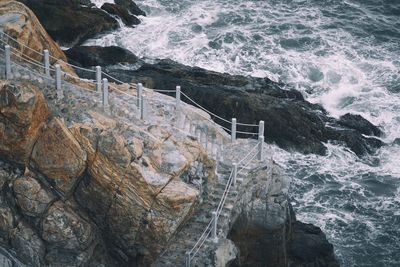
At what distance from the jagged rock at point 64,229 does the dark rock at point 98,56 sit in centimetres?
1737

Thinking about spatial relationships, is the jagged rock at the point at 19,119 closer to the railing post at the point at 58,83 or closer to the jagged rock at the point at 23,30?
the railing post at the point at 58,83

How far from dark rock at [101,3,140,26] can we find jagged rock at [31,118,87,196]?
26.0 meters

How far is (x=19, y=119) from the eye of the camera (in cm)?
1848

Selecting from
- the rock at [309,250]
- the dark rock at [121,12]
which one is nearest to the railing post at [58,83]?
the rock at [309,250]

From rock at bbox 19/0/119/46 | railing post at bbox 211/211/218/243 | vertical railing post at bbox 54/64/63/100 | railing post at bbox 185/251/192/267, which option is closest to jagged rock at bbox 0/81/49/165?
vertical railing post at bbox 54/64/63/100

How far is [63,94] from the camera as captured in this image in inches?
781

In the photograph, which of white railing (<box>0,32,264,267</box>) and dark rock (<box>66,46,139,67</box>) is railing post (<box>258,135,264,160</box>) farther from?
dark rock (<box>66,46,139,67</box>)

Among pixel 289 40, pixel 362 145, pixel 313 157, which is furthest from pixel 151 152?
pixel 289 40

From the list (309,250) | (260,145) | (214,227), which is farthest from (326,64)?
(214,227)

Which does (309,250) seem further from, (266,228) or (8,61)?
(8,61)

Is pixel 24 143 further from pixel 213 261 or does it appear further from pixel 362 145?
pixel 362 145

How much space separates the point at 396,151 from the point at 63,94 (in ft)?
60.6

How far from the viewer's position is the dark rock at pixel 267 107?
31.0 meters

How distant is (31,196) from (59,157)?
1307 mm
